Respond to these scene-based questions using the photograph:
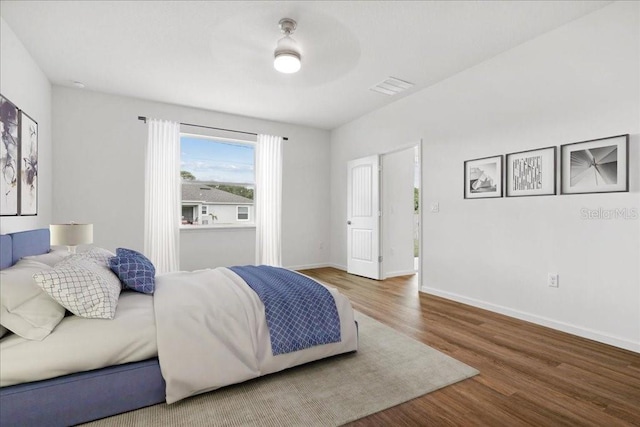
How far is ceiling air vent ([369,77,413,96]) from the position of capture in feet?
13.2

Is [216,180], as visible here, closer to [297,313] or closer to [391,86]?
[391,86]

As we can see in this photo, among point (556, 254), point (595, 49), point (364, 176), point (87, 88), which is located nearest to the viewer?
point (595, 49)

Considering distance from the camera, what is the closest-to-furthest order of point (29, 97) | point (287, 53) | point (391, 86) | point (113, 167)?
point (287, 53) < point (29, 97) < point (391, 86) < point (113, 167)

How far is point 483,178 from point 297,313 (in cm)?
270

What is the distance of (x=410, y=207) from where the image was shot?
18.1ft

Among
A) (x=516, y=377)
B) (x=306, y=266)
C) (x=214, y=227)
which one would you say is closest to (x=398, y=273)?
(x=306, y=266)

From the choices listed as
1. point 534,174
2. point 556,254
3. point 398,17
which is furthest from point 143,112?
point 556,254

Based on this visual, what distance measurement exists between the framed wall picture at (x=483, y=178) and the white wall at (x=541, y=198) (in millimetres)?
82

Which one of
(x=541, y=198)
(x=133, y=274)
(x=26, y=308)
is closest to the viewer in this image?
(x=26, y=308)

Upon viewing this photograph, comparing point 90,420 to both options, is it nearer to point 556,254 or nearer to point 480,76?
point 556,254

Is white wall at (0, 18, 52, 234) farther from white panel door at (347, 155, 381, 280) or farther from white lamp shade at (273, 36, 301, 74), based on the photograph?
white panel door at (347, 155, 381, 280)

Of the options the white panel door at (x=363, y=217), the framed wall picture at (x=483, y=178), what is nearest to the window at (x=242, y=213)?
the white panel door at (x=363, y=217)

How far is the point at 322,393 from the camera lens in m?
1.90

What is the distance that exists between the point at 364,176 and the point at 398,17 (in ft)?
9.40
